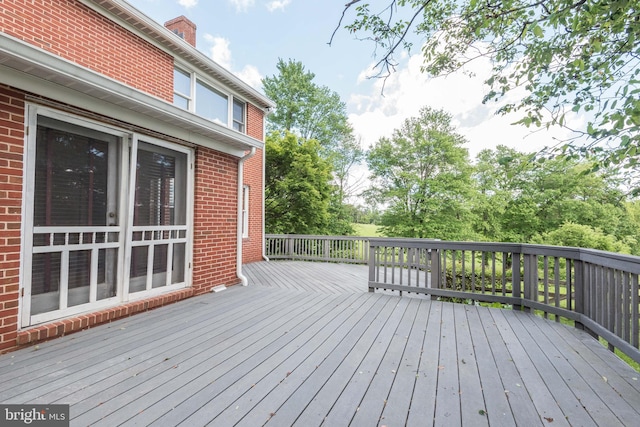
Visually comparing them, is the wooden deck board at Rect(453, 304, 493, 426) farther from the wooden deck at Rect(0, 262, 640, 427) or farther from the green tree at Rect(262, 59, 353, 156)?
the green tree at Rect(262, 59, 353, 156)

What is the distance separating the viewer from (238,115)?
795 centimetres

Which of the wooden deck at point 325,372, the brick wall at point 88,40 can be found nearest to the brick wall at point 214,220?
the wooden deck at point 325,372

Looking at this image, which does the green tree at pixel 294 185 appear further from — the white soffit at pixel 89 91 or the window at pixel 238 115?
the white soffit at pixel 89 91

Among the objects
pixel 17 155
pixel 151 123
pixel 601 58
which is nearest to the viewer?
pixel 17 155

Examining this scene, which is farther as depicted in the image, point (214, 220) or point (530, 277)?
point (214, 220)

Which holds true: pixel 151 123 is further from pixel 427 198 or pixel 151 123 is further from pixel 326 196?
pixel 427 198

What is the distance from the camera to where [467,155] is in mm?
13609

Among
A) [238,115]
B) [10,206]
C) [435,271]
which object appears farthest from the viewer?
[238,115]

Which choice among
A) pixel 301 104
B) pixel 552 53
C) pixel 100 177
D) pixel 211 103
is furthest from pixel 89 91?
pixel 301 104

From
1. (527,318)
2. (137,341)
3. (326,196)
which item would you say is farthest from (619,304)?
(326,196)

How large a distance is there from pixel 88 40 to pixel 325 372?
6098 mm

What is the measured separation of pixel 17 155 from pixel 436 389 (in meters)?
3.95

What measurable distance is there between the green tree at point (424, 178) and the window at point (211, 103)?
8.85 m

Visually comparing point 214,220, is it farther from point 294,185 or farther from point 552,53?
point 294,185
